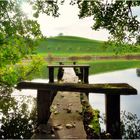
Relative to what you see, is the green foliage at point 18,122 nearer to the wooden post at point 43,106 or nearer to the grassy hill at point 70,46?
the wooden post at point 43,106

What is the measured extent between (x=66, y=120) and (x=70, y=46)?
15416 cm

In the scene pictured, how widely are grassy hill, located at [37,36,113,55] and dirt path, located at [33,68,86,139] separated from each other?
131 meters

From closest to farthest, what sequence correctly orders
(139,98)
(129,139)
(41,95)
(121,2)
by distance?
(41,95) → (129,139) → (121,2) → (139,98)

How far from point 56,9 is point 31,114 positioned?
6113 millimetres

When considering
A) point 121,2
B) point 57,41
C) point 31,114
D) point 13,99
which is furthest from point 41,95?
point 57,41

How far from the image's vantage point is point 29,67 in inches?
904

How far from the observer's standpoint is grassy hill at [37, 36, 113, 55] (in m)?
150

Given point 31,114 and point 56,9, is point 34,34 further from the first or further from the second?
point 31,114

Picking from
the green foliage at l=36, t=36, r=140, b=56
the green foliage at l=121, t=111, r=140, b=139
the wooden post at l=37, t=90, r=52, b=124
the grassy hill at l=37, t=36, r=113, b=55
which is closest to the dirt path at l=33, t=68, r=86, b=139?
the wooden post at l=37, t=90, r=52, b=124

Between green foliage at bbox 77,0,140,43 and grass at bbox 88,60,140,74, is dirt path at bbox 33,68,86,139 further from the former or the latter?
grass at bbox 88,60,140,74

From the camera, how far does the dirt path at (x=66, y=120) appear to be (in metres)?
6.88

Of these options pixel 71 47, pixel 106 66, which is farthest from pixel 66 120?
pixel 71 47

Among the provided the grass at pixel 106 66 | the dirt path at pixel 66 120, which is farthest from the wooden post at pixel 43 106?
the grass at pixel 106 66

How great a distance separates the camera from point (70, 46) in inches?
6363
